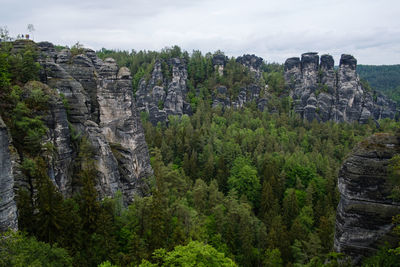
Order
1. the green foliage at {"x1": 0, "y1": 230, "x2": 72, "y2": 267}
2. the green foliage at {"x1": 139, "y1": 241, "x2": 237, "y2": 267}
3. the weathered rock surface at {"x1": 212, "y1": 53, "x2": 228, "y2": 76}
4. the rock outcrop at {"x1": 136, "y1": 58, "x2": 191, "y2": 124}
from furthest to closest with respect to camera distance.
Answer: the weathered rock surface at {"x1": 212, "y1": 53, "x2": 228, "y2": 76} → the rock outcrop at {"x1": 136, "y1": 58, "x2": 191, "y2": 124} → the green foliage at {"x1": 139, "y1": 241, "x2": 237, "y2": 267} → the green foliage at {"x1": 0, "y1": 230, "x2": 72, "y2": 267}

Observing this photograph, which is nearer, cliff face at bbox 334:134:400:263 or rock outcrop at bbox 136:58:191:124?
cliff face at bbox 334:134:400:263

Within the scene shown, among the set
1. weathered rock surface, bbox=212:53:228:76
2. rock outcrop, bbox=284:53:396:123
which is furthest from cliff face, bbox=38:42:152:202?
weathered rock surface, bbox=212:53:228:76

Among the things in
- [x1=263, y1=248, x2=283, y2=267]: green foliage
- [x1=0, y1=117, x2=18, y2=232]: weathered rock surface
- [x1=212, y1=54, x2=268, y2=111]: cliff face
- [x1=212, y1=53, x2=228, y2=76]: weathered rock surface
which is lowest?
[x1=263, y1=248, x2=283, y2=267]: green foliage

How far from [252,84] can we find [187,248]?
79808 mm

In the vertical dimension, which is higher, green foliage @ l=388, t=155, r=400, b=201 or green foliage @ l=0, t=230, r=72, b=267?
green foliage @ l=388, t=155, r=400, b=201

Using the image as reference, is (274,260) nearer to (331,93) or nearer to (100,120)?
→ (100,120)

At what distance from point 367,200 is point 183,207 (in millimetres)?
16547

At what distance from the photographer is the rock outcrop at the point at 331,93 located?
78.9 metres

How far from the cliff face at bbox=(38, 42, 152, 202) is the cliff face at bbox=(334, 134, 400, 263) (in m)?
19.9

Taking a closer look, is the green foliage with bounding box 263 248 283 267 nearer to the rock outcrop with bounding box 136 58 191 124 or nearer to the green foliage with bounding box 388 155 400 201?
the green foliage with bounding box 388 155 400 201

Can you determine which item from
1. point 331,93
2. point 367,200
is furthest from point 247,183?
point 331,93

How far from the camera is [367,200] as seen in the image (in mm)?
18000

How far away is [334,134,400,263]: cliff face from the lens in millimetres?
17469

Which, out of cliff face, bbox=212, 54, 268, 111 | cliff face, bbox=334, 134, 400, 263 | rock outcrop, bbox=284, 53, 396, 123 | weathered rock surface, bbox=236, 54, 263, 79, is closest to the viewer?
cliff face, bbox=334, 134, 400, 263
